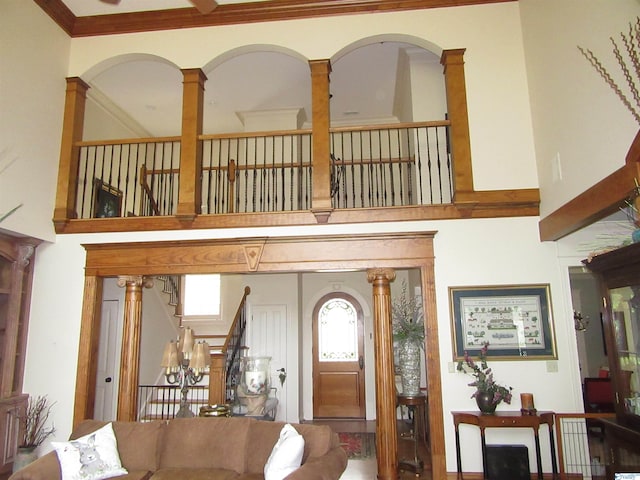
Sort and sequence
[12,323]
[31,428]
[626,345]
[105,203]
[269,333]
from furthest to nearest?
[269,333] → [105,203] → [12,323] → [31,428] → [626,345]

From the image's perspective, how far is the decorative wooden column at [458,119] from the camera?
5129mm

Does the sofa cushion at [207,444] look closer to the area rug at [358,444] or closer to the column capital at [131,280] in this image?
the column capital at [131,280]

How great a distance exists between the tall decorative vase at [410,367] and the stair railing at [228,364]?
253cm

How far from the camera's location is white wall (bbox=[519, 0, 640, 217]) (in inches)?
135

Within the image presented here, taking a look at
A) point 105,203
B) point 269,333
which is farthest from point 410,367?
point 105,203

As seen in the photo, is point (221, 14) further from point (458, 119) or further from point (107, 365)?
point (107, 365)

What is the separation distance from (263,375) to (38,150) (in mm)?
3839

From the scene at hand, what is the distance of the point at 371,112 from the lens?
8.88 metres

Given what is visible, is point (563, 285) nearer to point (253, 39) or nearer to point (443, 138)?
point (443, 138)

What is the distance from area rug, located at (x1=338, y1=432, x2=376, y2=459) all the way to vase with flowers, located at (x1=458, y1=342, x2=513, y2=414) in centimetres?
196

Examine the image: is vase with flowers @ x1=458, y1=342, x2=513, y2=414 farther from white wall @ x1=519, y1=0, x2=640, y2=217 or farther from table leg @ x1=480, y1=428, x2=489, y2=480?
white wall @ x1=519, y1=0, x2=640, y2=217

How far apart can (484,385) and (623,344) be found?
55.2 inches

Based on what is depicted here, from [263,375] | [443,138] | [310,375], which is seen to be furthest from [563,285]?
[310,375]

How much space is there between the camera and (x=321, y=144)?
17.6 ft
